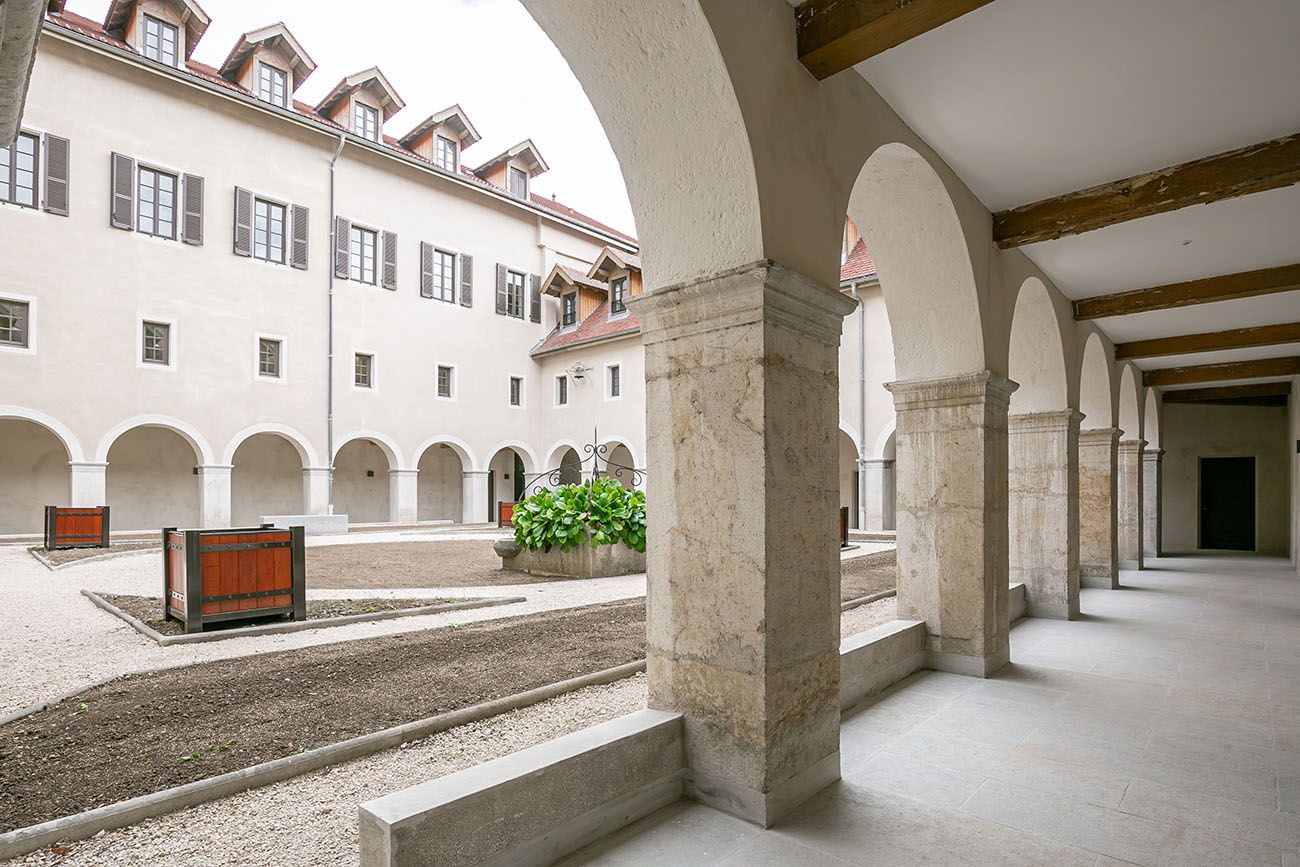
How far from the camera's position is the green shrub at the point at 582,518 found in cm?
993

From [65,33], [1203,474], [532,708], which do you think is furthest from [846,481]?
[65,33]

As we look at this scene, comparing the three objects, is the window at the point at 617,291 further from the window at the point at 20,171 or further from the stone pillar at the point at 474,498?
the window at the point at 20,171

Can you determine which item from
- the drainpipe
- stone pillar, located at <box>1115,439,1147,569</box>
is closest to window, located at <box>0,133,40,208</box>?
the drainpipe

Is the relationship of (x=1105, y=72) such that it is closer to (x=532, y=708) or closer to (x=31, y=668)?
(x=532, y=708)

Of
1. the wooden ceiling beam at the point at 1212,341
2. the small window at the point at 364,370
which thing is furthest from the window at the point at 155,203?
the wooden ceiling beam at the point at 1212,341

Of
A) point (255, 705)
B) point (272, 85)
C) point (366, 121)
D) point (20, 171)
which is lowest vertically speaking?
point (255, 705)

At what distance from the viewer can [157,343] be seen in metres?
16.7

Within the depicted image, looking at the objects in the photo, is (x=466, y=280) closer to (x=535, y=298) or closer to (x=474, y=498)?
(x=535, y=298)

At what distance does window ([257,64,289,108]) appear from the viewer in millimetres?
18562

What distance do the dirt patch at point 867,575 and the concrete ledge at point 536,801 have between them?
4.60 meters

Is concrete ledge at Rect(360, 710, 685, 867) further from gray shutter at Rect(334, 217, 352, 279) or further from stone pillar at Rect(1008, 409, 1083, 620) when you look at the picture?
gray shutter at Rect(334, 217, 352, 279)

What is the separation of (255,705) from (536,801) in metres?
2.52

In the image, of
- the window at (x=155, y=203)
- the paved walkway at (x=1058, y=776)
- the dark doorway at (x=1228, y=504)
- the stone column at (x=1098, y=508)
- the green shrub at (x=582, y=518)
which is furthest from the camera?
the dark doorway at (x=1228, y=504)

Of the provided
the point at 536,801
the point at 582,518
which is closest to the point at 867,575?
the point at 582,518
